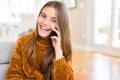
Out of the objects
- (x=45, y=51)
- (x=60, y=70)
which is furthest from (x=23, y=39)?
(x=60, y=70)

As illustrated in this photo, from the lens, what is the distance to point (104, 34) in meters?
4.57

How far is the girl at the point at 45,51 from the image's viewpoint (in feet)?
3.49

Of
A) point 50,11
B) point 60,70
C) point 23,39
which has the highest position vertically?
point 50,11

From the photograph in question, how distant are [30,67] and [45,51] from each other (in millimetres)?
116

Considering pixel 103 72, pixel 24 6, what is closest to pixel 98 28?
pixel 103 72

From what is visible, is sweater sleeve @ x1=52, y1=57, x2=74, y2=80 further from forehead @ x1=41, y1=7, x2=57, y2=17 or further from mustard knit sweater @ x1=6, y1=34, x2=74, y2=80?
forehead @ x1=41, y1=7, x2=57, y2=17

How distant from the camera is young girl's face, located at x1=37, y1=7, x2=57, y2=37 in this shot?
1064mm

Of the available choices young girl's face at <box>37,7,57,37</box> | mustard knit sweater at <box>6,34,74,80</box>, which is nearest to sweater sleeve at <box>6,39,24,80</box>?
mustard knit sweater at <box>6,34,74,80</box>

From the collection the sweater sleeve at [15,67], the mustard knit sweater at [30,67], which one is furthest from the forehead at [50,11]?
the sweater sleeve at [15,67]

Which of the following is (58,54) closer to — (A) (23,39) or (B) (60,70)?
(B) (60,70)

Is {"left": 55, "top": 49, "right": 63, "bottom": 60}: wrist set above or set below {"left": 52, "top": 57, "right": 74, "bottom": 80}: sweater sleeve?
above

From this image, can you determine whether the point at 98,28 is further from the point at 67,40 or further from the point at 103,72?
the point at 67,40

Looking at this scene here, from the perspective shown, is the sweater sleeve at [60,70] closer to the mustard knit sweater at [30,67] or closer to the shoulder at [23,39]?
the mustard knit sweater at [30,67]

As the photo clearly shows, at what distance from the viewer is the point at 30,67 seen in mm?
1092
